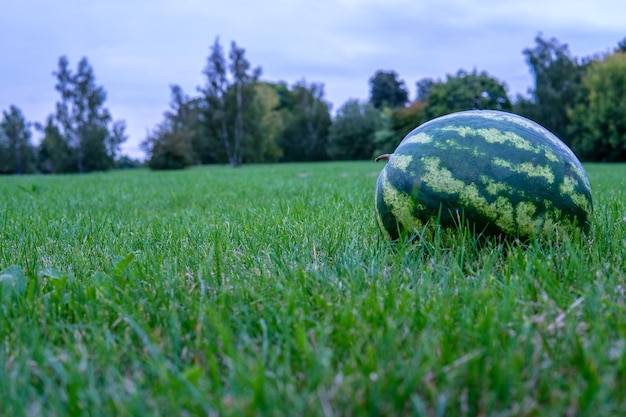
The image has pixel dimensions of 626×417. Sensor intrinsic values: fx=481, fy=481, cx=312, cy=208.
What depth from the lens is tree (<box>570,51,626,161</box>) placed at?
3050 centimetres

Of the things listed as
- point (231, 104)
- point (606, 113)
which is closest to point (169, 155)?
point (231, 104)

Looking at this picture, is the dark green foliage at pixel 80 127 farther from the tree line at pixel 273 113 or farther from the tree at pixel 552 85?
the tree at pixel 552 85

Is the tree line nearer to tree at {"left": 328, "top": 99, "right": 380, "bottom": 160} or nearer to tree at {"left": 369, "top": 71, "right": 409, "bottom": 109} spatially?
tree at {"left": 328, "top": 99, "right": 380, "bottom": 160}

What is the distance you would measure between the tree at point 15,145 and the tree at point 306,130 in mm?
25612

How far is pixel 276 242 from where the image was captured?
2.44 metres

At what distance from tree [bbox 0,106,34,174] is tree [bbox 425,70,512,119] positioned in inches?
1575

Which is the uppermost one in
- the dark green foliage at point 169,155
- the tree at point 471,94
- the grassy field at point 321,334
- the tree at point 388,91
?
the tree at point 388,91

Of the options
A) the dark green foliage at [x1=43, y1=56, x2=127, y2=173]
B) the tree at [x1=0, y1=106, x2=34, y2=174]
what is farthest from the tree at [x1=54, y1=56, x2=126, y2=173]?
the tree at [x1=0, y1=106, x2=34, y2=174]

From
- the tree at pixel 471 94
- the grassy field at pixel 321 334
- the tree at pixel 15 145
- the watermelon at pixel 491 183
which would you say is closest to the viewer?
the grassy field at pixel 321 334

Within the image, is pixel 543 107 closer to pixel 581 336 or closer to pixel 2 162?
pixel 581 336

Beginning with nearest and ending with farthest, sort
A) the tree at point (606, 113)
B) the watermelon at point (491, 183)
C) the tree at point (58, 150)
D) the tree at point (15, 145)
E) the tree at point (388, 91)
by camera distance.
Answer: the watermelon at point (491, 183)
the tree at point (606, 113)
the tree at point (58, 150)
the tree at point (15, 145)
the tree at point (388, 91)

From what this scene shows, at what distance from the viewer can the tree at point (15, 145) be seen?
47125 millimetres

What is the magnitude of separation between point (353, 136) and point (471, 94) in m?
17.2

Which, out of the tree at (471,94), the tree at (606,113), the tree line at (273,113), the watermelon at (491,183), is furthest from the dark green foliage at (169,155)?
the watermelon at (491,183)
